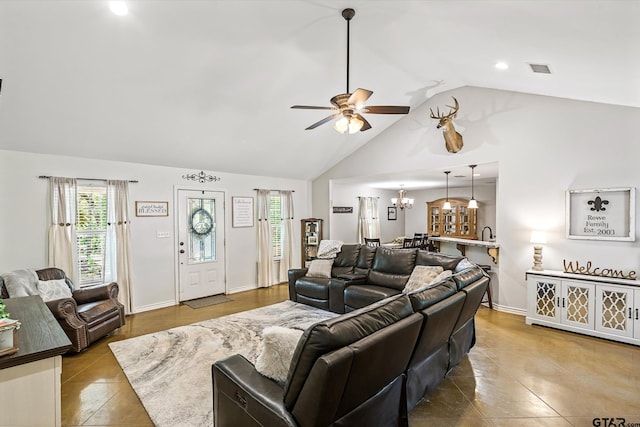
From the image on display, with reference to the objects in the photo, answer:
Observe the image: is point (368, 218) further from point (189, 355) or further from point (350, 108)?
point (189, 355)

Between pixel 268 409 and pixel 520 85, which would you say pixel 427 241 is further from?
pixel 268 409

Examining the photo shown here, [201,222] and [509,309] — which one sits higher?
[201,222]

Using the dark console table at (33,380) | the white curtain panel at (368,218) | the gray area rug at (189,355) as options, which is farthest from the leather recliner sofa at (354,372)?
the white curtain panel at (368,218)

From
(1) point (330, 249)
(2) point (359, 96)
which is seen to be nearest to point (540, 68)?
(2) point (359, 96)

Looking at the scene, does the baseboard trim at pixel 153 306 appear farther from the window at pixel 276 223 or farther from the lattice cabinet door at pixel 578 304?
the lattice cabinet door at pixel 578 304

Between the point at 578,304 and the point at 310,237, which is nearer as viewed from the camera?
the point at 578,304

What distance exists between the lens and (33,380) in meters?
1.82

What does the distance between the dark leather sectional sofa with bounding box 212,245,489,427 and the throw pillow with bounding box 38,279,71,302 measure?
306cm

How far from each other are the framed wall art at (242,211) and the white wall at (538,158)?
3767mm

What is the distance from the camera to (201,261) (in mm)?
5930

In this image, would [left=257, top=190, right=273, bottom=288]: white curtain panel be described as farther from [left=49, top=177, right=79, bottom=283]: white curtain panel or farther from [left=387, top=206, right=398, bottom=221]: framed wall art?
[left=387, top=206, right=398, bottom=221]: framed wall art

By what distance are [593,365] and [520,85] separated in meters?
3.46

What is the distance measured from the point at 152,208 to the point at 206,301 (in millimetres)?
1952

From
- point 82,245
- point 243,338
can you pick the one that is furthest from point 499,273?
point 82,245
